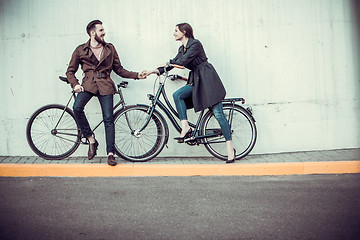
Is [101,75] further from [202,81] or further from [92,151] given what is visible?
[202,81]

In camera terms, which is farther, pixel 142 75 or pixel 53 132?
pixel 142 75

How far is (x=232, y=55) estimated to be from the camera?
7.27 m

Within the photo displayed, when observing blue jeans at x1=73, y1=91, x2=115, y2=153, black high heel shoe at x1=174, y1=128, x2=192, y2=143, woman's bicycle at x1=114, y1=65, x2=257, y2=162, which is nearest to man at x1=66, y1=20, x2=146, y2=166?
blue jeans at x1=73, y1=91, x2=115, y2=153

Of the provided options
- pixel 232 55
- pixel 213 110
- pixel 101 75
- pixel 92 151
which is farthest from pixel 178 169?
pixel 232 55

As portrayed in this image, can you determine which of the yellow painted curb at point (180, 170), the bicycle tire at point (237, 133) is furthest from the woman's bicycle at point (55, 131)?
the bicycle tire at point (237, 133)

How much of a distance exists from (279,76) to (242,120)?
112 centimetres

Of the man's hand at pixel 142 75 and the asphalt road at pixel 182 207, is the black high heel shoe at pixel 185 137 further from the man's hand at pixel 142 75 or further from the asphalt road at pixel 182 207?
the man's hand at pixel 142 75

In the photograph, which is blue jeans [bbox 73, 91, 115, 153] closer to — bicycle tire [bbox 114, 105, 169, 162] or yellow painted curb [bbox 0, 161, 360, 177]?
bicycle tire [bbox 114, 105, 169, 162]

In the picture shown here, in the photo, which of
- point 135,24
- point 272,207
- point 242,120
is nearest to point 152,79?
point 135,24

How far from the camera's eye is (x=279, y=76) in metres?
7.30

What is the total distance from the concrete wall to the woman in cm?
83

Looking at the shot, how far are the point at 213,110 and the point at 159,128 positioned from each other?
881mm

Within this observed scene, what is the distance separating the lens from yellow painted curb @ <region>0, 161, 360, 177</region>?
240 inches

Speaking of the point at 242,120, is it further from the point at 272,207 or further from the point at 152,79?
the point at 272,207
